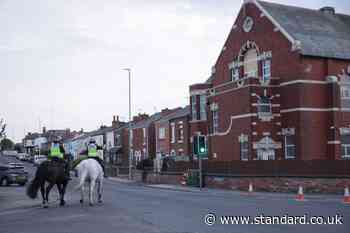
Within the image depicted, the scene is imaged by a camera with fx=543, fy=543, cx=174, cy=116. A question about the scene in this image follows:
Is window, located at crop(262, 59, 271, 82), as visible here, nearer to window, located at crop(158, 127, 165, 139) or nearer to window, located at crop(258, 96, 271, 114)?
window, located at crop(258, 96, 271, 114)

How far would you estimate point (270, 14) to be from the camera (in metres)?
45.3

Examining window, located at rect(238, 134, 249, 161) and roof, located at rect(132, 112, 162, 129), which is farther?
roof, located at rect(132, 112, 162, 129)

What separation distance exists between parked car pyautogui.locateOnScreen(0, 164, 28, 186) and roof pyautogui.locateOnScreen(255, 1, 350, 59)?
23.0 metres

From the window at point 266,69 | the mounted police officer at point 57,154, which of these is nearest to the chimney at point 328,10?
the window at point 266,69

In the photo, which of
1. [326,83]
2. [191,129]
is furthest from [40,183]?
[191,129]

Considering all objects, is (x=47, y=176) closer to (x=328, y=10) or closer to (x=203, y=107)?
(x=203, y=107)

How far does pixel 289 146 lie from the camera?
141 ft

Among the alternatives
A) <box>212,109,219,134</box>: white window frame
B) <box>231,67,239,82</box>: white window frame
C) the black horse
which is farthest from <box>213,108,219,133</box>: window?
the black horse

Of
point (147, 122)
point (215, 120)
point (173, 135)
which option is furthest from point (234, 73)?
point (147, 122)

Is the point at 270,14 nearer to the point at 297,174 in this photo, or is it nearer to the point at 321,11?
the point at 321,11

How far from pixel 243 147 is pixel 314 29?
1208 cm

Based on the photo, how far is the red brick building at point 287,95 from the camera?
42250 mm

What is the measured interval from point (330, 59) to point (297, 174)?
1443cm

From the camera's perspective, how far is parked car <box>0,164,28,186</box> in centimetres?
3784
